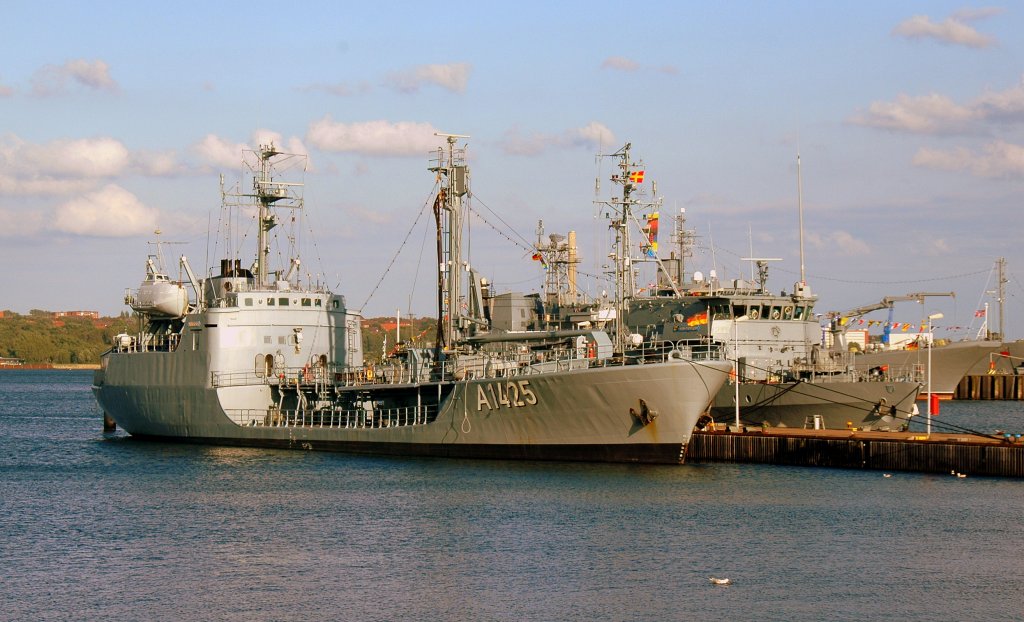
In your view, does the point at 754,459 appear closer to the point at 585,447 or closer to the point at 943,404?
the point at 585,447

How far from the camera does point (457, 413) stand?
37562 millimetres

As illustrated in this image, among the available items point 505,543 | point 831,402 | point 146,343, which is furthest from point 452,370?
point 146,343

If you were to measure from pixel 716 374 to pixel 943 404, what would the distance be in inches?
1834

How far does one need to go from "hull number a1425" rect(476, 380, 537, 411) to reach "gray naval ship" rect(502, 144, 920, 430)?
12.7ft

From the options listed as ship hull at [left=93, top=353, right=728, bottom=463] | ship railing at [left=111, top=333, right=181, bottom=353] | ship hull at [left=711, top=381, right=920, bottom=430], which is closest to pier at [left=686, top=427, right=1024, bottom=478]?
ship hull at [left=711, top=381, right=920, bottom=430]

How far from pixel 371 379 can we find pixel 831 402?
1567 centimetres

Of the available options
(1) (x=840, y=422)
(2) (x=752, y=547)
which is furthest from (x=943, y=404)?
(2) (x=752, y=547)

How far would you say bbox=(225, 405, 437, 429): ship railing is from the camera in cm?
4122

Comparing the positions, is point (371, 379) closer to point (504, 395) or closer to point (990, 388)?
point (504, 395)

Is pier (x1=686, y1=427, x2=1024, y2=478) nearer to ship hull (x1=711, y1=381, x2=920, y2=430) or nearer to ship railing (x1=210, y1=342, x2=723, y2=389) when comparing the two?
ship hull (x1=711, y1=381, x2=920, y2=430)

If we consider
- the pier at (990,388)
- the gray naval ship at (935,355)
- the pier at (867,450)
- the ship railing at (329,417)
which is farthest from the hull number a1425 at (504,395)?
the pier at (990,388)

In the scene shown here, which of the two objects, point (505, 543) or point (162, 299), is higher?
point (162, 299)

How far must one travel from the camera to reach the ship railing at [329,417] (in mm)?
41219

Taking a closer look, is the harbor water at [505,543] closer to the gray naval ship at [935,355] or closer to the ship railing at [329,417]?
the ship railing at [329,417]
